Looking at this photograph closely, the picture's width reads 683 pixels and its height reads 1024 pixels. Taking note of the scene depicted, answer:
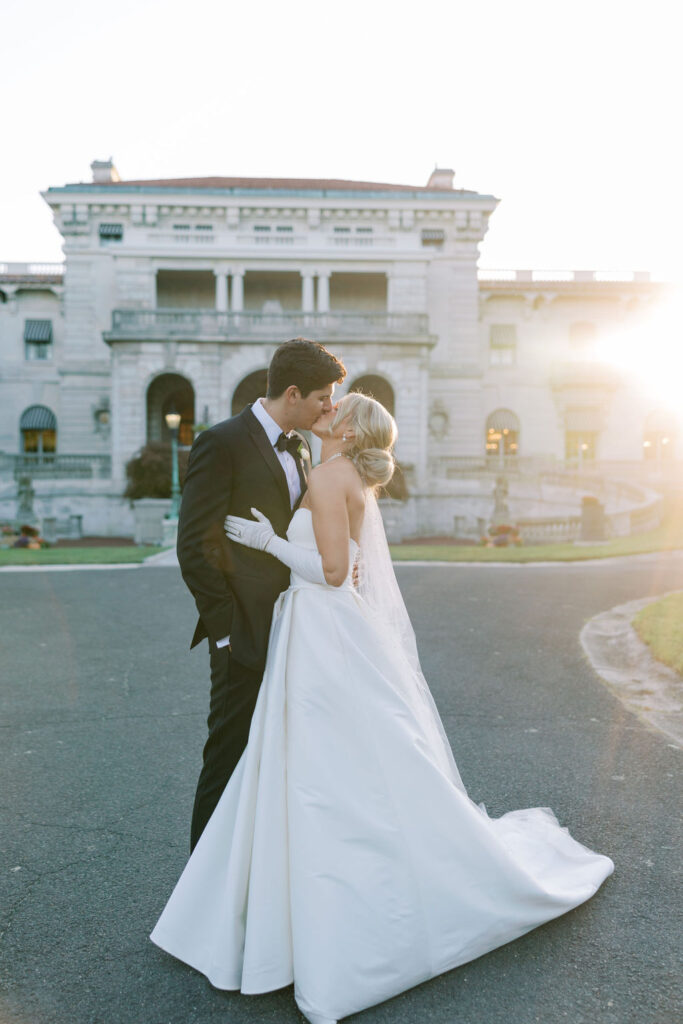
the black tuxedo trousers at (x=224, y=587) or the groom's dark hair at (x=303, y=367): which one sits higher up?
the groom's dark hair at (x=303, y=367)

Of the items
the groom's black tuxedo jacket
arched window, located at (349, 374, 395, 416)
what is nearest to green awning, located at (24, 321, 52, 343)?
arched window, located at (349, 374, 395, 416)

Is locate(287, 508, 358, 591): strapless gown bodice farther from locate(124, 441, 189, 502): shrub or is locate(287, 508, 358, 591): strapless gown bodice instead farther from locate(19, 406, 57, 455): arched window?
locate(19, 406, 57, 455): arched window

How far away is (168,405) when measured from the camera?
4119cm

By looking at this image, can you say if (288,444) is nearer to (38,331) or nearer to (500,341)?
(500,341)

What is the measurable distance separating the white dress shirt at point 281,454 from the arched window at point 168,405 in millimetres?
32920

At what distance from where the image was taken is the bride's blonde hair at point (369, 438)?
330 centimetres

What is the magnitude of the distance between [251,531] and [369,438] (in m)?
0.63

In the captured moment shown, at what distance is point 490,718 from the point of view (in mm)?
6246

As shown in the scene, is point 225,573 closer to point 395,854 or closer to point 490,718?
point 395,854

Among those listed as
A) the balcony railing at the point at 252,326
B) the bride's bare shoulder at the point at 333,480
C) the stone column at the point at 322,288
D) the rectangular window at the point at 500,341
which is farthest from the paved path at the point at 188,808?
the rectangular window at the point at 500,341

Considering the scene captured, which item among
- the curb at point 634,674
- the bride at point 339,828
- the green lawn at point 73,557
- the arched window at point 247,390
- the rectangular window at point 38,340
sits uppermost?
the rectangular window at point 38,340

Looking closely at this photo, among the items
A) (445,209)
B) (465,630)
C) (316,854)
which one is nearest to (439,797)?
(316,854)

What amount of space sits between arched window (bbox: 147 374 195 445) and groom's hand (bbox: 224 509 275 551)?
33.1m

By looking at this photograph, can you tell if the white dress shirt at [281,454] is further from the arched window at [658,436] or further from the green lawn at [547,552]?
the arched window at [658,436]
